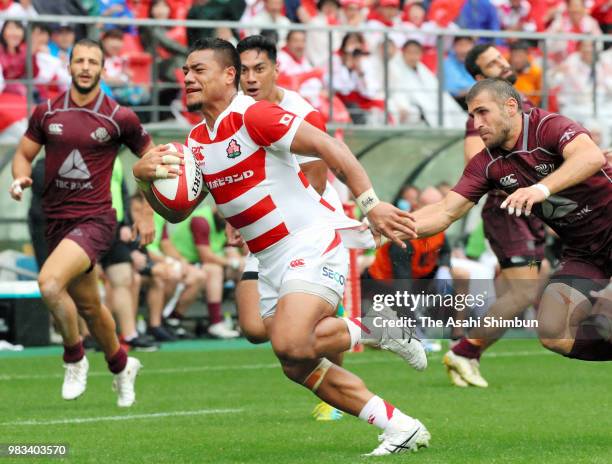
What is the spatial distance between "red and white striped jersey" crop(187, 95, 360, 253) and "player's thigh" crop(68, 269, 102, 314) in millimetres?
2958

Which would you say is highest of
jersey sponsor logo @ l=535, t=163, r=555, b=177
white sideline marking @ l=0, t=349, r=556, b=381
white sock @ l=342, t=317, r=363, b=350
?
jersey sponsor logo @ l=535, t=163, r=555, b=177

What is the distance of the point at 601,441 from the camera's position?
828 cm

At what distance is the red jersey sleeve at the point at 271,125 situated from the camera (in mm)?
7672

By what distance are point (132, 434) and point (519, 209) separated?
2.99 meters

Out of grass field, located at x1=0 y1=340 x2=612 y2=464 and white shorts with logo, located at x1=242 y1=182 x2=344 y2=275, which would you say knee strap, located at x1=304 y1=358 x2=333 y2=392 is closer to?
grass field, located at x1=0 y1=340 x2=612 y2=464

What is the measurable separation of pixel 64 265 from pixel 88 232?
1.77ft

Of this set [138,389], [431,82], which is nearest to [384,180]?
[431,82]

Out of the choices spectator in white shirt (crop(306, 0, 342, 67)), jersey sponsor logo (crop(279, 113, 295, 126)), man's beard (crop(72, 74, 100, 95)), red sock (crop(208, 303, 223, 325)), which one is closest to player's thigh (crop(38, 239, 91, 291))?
man's beard (crop(72, 74, 100, 95))

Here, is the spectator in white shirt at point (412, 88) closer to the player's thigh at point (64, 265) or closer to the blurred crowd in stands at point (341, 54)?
the blurred crowd in stands at point (341, 54)

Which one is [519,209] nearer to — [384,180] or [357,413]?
[357,413]

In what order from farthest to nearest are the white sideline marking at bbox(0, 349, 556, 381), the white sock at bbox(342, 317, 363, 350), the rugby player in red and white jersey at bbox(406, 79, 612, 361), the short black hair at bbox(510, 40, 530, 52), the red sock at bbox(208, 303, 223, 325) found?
the short black hair at bbox(510, 40, 530, 52) → the red sock at bbox(208, 303, 223, 325) → the white sideline marking at bbox(0, 349, 556, 381) → the rugby player in red and white jersey at bbox(406, 79, 612, 361) → the white sock at bbox(342, 317, 363, 350)

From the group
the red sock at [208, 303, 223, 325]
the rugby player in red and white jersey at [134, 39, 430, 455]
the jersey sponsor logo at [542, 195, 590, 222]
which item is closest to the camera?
the rugby player in red and white jersey at [134, 39, 430, 455]

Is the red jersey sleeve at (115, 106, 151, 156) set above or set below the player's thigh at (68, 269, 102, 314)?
above

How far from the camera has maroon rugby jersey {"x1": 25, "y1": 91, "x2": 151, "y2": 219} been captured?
11305 millimetres
